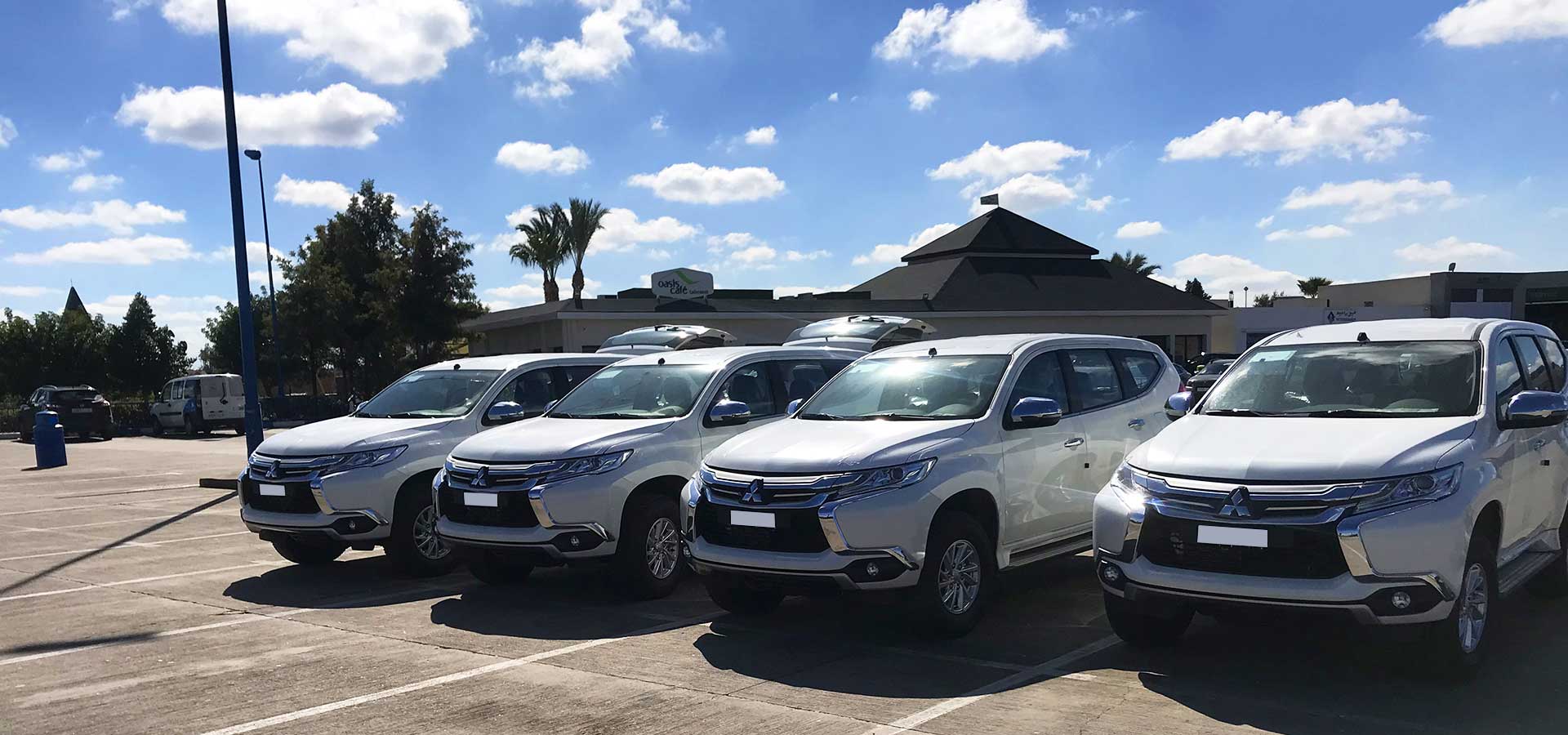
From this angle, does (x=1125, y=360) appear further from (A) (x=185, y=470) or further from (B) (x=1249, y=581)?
(A) (x=185, y=470)

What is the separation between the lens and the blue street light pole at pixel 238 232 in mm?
16719

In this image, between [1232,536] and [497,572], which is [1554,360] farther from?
[497,572]

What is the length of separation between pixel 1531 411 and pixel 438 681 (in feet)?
19.5

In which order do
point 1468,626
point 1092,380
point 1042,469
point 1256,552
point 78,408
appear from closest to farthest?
point 1256,552, point 1468,626, point 1042,469, point 1092,380, point 78,408

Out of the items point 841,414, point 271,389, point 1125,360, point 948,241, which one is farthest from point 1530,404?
point 271,389

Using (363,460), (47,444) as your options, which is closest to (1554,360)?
(363,460)

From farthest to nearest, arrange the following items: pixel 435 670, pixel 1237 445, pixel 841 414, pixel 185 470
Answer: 1. pixel 185 470
2. pixel 841 414
3. pixel 435 670
4. pixel 1237 445

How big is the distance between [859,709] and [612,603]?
3226mm

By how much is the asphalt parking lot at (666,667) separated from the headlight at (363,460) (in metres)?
0.98

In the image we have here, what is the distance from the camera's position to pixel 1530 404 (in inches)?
236

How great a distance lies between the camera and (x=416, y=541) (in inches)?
375

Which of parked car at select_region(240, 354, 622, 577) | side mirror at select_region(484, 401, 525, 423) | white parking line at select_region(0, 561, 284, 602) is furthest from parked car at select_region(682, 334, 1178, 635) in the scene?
white parking line at select_region(0, 561, 284, 602)

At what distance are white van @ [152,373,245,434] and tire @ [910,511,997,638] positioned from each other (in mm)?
33776

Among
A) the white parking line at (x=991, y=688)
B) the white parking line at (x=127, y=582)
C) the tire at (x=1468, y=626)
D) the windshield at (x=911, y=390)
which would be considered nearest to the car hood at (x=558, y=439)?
the windshield at (x=911, y=390)
